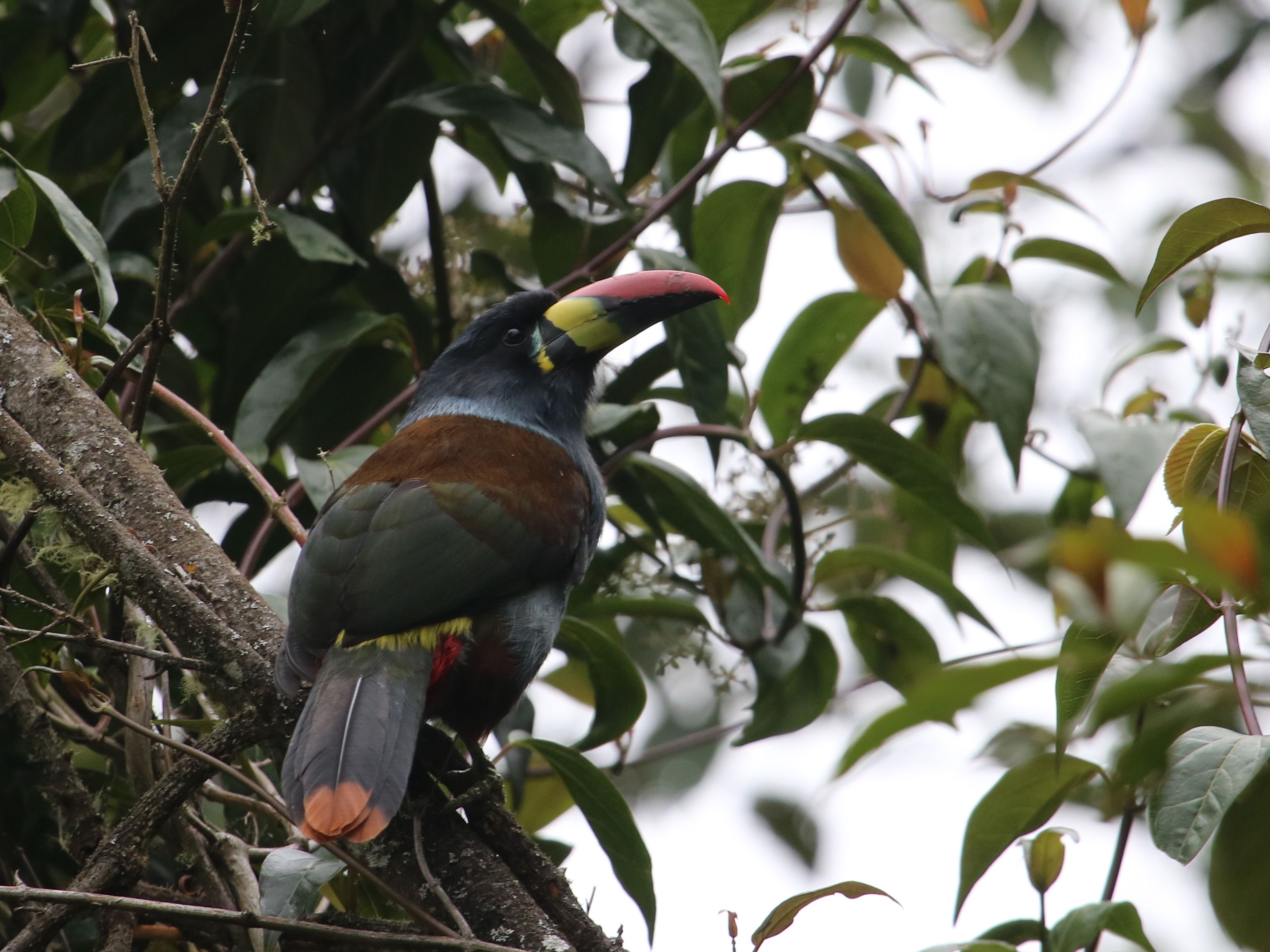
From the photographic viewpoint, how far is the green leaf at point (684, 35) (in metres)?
2.30

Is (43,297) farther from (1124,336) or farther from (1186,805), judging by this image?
(1124,336)

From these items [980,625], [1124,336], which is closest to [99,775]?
[980,625]

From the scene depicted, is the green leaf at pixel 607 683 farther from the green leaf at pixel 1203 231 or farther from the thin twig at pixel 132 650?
the green leaf at pixel 1203 231

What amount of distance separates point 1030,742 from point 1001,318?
78.7 inches

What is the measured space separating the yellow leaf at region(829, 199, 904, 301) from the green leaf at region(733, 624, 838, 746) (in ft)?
2.79

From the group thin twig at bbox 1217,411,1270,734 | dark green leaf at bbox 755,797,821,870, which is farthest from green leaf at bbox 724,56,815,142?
dark green leaf at bbox 755,797,821,870

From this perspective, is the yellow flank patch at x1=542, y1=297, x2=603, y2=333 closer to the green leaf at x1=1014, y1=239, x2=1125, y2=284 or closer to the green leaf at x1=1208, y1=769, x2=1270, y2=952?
the green leaf at x1=1014, y1=239, x2=1125, y2=284

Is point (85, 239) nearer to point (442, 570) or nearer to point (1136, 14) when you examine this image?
point (442, 570)

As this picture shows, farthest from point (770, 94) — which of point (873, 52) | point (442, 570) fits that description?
point (442, 570)

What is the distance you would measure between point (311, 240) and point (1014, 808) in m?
1.61

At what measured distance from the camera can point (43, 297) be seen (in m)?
2.14

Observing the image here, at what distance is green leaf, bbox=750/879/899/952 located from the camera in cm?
163

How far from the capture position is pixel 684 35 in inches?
91.7

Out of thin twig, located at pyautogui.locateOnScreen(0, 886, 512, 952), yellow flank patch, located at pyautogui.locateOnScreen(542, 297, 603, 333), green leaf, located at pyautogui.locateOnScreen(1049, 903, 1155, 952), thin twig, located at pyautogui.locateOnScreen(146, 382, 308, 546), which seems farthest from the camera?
yellow flank patch, located at pyautogui.locateOnScreen(542, 297, 603, 333)
